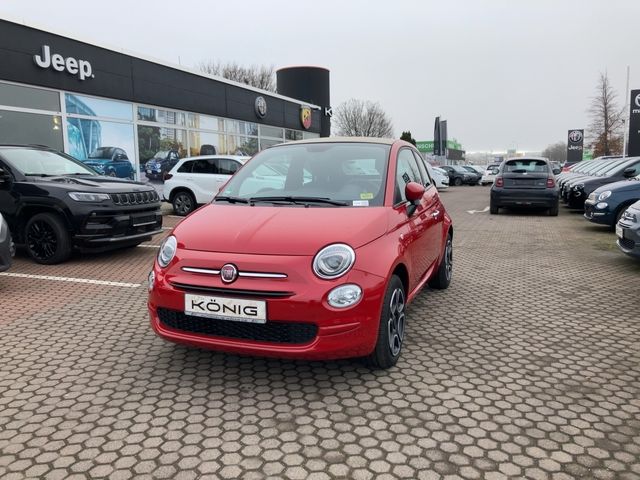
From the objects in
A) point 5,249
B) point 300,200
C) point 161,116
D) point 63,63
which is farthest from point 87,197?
point 161,116

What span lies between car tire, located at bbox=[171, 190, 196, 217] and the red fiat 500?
9.23 m

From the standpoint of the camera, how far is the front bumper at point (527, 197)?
44.6ft

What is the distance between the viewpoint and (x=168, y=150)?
1866 centimetres

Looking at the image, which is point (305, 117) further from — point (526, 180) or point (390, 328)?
point (390, 328)

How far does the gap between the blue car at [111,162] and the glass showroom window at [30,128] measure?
1.18 meters

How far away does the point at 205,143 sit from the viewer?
69.4 feet

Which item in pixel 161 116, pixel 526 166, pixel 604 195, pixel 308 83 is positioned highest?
pixel 308 83

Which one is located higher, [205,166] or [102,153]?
[102,153]

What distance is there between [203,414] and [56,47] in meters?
13.9

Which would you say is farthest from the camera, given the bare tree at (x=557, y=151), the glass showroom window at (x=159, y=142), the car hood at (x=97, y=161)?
the bare tree at (x=557, y=151)

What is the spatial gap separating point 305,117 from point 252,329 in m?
28.9

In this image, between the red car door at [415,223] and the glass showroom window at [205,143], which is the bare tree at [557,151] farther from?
the red car door at [415,223]

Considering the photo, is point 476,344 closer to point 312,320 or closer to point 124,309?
point 312,320

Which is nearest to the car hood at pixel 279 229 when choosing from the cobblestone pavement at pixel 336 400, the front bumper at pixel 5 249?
the cobblestone pavement at pixel 336 400
